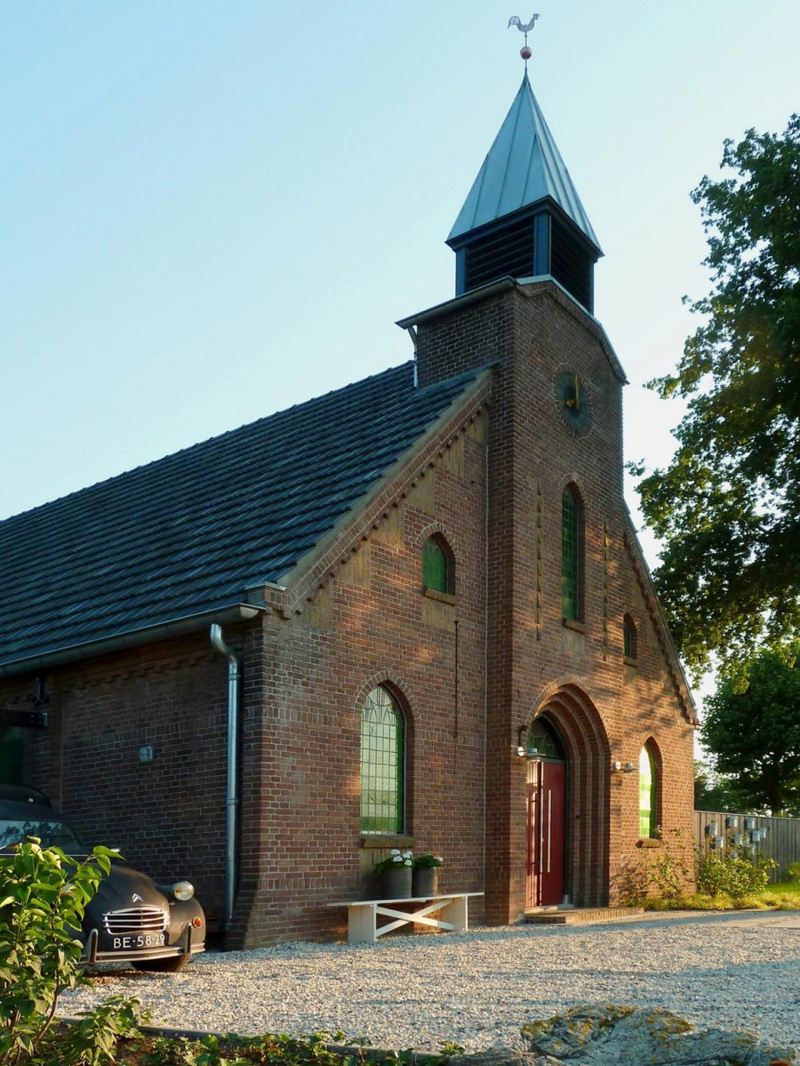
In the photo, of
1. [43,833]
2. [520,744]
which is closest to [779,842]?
[520,744]

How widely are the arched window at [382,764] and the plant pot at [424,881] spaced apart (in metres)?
0.76

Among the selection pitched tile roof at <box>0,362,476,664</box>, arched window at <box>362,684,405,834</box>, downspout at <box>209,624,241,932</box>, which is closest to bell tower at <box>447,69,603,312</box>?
pitched tile roof at <box>0,362,476,664</box>

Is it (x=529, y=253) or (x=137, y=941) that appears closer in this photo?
(x=137, y=941)

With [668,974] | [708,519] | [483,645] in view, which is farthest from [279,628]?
[708,519]

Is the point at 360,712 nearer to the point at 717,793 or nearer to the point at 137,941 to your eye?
the point at 137,941

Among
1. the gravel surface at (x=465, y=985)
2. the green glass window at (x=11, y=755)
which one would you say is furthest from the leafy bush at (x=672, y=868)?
the green glass window at (x=11, y=755)

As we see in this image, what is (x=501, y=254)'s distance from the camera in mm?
20688

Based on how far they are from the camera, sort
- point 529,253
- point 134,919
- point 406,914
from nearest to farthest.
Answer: point 134,919, point 406,914, point 529,253

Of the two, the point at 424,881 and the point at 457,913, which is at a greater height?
the point at 424,881

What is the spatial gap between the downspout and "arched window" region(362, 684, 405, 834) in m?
2.21

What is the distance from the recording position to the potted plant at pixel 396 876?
14.6m

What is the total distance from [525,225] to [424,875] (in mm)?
11639

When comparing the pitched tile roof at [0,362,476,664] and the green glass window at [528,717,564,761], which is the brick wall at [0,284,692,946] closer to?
the green glass window at [528,717,564,761]

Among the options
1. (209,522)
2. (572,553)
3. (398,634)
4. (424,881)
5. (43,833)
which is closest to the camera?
(43,833)
